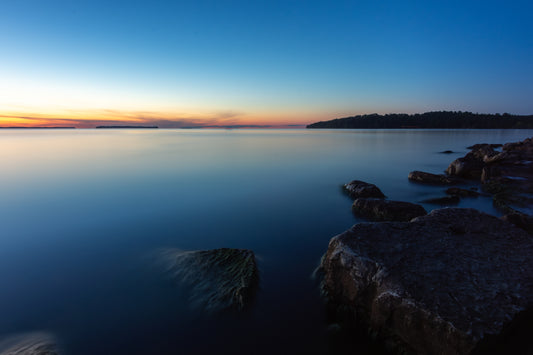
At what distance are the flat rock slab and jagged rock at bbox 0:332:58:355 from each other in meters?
4.33

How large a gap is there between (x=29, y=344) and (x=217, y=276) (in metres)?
2.84

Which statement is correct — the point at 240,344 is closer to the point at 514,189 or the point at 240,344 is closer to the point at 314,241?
the point at 314,241

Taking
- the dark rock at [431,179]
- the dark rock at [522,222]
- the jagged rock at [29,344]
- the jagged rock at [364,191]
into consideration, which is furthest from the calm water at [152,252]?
the dark rock at [522,222]

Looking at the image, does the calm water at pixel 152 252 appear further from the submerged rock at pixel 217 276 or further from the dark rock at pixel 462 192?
the dark rock at pixel 462 192

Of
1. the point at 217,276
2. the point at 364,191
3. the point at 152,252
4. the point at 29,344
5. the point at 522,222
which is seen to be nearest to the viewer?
the point at 29,344

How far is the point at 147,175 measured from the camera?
1544 centimetres

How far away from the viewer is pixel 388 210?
7301 millimetres

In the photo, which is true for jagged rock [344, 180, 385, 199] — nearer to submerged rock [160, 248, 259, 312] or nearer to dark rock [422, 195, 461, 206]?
dark rock [422, 195, 461, 206]

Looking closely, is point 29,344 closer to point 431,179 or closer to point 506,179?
point 431,179

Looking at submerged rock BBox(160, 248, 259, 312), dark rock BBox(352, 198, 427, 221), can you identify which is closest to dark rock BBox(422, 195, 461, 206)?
dark rock BBox(352, 198, 427, 221)

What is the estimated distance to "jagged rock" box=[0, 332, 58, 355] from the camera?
134 inches

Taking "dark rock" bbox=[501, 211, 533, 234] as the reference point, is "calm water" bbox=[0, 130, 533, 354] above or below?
below

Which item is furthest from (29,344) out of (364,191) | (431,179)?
(431,179)

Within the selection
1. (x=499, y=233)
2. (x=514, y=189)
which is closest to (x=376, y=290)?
(x=499, y=233)
